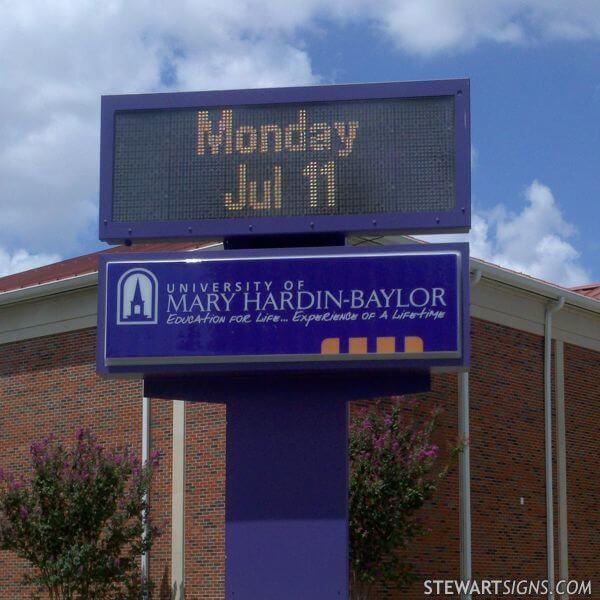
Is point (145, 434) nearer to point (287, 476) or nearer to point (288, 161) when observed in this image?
point (287, 476)

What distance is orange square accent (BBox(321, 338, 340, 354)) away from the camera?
12.5m

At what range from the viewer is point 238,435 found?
42.6ft

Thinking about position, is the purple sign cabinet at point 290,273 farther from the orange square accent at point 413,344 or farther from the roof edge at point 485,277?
the roof edge at point 485,277

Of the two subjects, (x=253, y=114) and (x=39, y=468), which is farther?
(x=39, y=468)

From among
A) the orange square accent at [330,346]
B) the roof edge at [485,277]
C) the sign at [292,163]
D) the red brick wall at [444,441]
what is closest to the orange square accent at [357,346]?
the orange square accent at [330,346]

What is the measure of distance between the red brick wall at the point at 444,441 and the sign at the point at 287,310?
10.9m

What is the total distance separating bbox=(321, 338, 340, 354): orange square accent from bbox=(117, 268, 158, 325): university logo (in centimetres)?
158

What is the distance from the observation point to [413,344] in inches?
489

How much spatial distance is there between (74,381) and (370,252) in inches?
571

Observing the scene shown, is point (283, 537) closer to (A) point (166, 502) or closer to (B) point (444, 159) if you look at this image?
(B) point (444, 159)

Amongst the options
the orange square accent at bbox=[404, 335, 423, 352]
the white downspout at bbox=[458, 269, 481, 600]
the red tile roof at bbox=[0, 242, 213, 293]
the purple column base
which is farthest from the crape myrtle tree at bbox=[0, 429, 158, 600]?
the orange square accent at bbox=[404, 335, 423, 352]

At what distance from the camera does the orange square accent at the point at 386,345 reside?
12438 mm

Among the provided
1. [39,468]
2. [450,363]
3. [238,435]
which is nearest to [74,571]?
[39,468]

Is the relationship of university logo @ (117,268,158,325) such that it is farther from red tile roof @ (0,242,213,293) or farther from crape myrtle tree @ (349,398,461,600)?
red tile roof @ (0,242,213,293)
